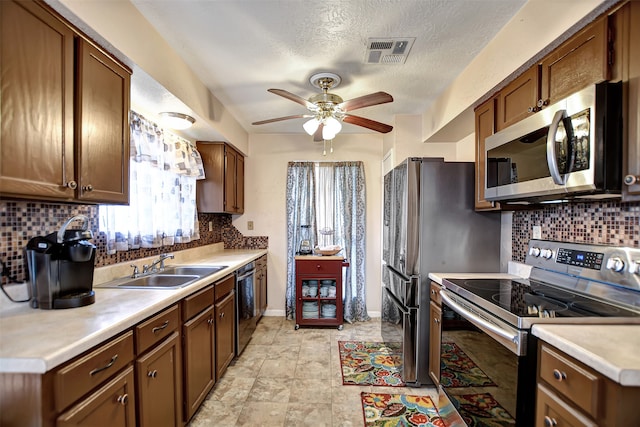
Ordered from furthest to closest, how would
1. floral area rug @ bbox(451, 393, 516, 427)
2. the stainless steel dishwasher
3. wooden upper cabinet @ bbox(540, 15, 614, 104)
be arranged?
the stainless steel dishwasher → floral area rug @ bbox(451, 393, 516, 427) → wooden upper cabinet @ bbox(540, 15, 614, 104)

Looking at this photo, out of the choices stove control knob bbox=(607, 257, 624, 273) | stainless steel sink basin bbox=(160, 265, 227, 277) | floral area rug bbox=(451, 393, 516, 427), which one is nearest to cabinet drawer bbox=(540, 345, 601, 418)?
floral area rug bbox=(451, 393, 516, 427)

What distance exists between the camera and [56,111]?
120 cm

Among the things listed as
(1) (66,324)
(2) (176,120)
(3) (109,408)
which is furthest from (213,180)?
(3) (109,408)

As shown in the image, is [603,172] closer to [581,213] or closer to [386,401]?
[581,213]

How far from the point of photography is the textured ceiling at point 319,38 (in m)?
1.59

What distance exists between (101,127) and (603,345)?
7.33 ft

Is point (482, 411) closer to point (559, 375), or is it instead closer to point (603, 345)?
point (559, 375)

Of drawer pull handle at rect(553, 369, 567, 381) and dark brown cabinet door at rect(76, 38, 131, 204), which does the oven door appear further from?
dark brown cabinet door at rect(76, 38, 131, 204)

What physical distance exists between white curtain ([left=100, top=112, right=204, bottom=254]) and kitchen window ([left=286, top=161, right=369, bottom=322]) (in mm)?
1262

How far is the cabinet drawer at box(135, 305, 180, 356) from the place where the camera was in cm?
132

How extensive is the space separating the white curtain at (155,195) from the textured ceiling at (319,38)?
2.08 feet

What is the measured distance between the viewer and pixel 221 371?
2303mm

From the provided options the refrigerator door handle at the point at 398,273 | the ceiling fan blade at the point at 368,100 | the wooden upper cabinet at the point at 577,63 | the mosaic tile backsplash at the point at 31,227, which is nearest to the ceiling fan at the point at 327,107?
the ceiling fan blade at the point at 368,100

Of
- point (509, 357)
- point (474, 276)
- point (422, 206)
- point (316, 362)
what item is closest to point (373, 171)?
point (422, 206)
